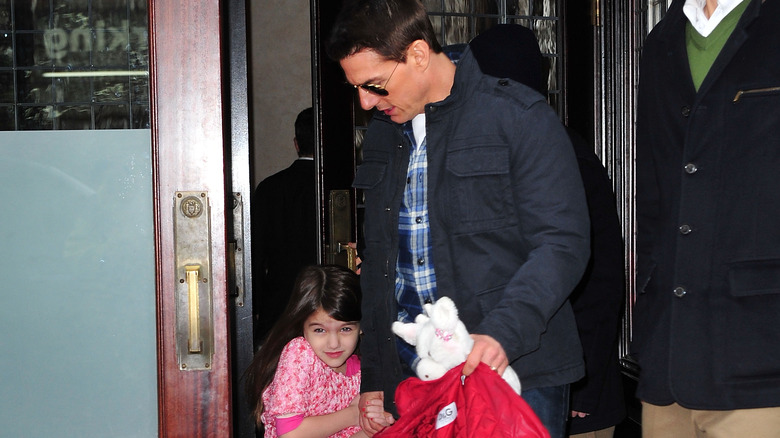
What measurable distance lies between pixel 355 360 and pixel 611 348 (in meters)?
→ 0.82

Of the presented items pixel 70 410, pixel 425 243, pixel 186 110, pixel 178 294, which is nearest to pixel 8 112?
pixel 186 110

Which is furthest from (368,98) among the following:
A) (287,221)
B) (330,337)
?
(287,221)

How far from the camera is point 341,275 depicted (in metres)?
2.50

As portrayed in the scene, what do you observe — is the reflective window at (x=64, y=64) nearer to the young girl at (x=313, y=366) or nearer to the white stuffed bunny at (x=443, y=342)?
the white stuffed bunny at (x=443, y=342)

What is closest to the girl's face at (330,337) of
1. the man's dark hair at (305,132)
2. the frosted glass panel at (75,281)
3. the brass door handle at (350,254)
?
the brass door handle at (350,254)

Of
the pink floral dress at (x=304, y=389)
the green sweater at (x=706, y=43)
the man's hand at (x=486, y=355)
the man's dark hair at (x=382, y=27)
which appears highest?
the man's dark hair at (x=382, y=27)

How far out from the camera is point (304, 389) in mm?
2328

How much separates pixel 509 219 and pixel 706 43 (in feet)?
1.61

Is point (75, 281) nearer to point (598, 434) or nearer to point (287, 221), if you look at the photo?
point (598, 434)

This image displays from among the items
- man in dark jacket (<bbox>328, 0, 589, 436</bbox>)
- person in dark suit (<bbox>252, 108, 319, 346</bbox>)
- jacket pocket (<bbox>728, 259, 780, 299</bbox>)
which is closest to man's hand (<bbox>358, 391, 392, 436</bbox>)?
man in dark jacket (<bbox>328, 0, 589, 436</bbox>)

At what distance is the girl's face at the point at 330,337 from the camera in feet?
7.86

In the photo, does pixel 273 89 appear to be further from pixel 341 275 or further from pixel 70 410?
pixel 70 410

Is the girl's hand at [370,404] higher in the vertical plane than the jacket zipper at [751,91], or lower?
lower

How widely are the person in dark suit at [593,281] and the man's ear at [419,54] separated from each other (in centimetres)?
52
